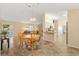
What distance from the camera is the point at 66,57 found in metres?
2.57

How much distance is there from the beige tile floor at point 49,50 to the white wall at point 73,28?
111mm

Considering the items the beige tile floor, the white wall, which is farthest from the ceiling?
the beige tile floor

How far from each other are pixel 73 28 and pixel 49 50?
0.58 meters

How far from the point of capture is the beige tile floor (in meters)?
2.50

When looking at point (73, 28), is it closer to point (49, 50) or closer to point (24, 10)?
point (49, 50)

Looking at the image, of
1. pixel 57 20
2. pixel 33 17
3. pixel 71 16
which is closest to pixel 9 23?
pixel 33 17

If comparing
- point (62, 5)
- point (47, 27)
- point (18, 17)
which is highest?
point (62, 5)

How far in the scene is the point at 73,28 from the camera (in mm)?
2484

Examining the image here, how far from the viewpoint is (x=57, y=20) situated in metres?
2.50

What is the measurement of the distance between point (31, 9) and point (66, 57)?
1086 mm

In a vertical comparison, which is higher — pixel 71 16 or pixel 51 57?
pixel 71 16

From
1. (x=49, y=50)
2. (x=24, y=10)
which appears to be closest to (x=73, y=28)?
(x=49, y=50)

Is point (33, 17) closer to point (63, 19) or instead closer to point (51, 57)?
point (63, 19)

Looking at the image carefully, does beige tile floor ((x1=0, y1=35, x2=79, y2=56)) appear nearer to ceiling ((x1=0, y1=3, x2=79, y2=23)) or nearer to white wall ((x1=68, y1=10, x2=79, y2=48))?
white wall ((x1=68, y1=10, x2=79, y2=48))
